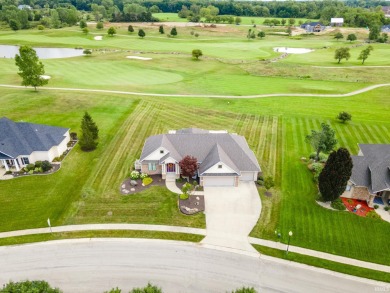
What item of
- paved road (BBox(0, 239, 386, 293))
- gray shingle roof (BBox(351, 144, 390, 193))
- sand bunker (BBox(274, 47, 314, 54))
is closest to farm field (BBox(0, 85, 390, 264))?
paved road (BBox(0, 239, 386, 293))

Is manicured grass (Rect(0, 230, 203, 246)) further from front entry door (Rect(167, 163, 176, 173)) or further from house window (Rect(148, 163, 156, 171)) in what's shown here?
house window (Rect(148, 163, 156, 171))

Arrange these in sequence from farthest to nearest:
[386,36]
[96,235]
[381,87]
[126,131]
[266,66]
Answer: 1. [386,36]
2. [266,66]
3. [381,87]
4. [126,131]
5. [96,235]

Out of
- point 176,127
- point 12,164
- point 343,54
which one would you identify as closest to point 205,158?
point 176,127

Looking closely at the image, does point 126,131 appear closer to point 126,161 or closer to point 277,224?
point 126,161

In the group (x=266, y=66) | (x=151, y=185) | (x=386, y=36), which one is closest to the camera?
(x=151, y=185)

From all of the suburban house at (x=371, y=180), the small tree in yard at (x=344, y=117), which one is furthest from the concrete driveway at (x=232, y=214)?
the small tree in yard at (x=344, y=117)

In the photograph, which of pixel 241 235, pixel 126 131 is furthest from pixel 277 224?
pixel 126 131
